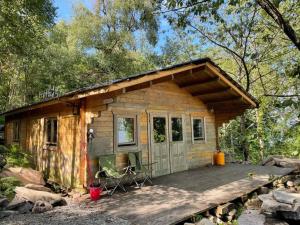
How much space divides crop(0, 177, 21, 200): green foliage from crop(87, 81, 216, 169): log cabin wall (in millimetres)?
1976

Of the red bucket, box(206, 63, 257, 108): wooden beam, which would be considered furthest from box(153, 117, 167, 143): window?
the red bucket

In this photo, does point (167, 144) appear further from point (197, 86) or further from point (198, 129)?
point (197, 86)

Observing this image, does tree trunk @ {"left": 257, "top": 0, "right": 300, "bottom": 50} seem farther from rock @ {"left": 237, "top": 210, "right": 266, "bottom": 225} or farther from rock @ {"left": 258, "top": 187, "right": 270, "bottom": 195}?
rock @ {"left": 258, "top": 187, "right": 270, "bottom": 195}

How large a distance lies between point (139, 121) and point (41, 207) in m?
3.55

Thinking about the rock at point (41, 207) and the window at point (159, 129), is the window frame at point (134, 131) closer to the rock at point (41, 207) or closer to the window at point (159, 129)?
the window at point (159, 129)

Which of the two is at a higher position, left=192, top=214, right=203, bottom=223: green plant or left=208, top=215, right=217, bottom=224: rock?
left=192, top=214, right=203, bottom=223: green plant

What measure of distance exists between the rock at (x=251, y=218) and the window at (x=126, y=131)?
367cm

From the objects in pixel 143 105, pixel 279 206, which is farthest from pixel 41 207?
pixel 279 206

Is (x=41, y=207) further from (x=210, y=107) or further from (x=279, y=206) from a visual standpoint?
(x=210, y=107)

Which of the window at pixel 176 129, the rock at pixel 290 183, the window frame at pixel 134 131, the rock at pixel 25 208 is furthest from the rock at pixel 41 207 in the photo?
the rock at pixel 290 183

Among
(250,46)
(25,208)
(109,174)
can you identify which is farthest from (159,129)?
(250,46)

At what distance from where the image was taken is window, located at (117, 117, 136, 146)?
737cm

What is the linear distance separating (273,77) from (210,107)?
6.57m

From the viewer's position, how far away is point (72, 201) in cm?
606
